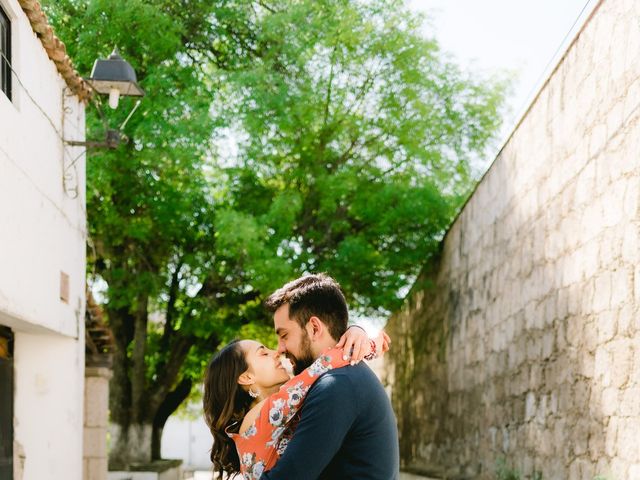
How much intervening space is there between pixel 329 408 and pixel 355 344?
347 mm

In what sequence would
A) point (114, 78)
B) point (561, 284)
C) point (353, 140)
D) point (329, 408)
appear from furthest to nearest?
point (353, 140) → point (114, 78) → point (561, 284) → point (329, 408)

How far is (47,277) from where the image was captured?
8.72 metres

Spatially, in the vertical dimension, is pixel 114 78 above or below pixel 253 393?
above

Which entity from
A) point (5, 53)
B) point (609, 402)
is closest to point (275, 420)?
point (609, 402)

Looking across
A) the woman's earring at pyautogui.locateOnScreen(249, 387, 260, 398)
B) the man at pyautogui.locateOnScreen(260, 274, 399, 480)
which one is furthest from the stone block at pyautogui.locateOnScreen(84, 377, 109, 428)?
the man at pyautogui.locateOnScreen(260, 274, 399, 480)

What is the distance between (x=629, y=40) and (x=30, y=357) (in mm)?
6253

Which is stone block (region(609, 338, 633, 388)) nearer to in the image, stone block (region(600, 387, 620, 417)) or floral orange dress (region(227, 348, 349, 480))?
stone block (region(600, 387, 620, 417))

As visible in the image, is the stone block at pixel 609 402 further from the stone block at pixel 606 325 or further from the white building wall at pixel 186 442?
the white building wall at pixel 186 442

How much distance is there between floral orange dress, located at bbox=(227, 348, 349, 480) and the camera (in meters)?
3.03

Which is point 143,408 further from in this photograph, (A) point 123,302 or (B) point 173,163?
(B) point 173,163

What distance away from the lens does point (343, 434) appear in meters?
2.83

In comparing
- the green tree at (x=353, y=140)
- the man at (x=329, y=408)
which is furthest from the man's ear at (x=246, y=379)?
the green tree at (x=353, y=140)

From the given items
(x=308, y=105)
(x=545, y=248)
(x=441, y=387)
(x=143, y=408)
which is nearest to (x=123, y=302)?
(x=143, y=408)

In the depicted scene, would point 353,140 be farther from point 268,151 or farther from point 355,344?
point 355,344
